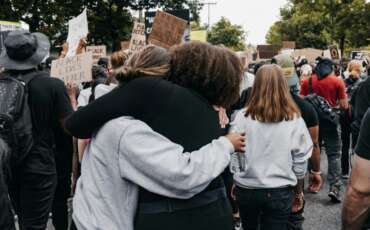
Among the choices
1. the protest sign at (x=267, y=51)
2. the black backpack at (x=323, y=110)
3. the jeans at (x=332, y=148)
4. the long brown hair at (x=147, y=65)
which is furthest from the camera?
the protest sign at (x=267, y=51)

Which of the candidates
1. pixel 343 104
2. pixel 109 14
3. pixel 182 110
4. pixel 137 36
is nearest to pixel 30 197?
pixel 182 110

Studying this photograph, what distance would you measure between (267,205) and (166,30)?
1810 mm

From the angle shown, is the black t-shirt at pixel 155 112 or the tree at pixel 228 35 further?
the tree at pixel 228 35

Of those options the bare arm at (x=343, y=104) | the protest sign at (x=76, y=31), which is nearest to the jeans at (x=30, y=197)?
the protest sign at (x=76, y=31)

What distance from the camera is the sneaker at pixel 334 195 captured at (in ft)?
20.0

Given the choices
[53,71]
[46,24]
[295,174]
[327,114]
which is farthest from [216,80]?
[46,24]

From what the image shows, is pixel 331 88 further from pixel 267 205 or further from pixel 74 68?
pixel 267 205

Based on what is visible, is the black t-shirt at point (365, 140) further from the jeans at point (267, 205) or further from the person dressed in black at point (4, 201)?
the person dressed in black at point (4, 201)

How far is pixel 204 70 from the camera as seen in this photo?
2064 mm

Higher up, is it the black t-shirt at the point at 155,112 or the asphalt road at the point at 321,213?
the black t-shirt at the point at 155,112

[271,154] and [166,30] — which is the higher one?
[166,30]

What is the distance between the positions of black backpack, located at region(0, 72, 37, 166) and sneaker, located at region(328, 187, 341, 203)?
13.4 ft

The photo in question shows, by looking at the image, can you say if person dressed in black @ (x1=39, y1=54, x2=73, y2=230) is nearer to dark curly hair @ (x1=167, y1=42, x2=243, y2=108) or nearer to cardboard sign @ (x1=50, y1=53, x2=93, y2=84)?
cardboard sign @ (x1=50, y1=53, x2=93, y2=84)

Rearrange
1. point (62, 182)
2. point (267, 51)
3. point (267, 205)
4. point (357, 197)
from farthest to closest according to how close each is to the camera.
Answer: point (267, 51)
point (62, 182)
point (267, 205)
point (357, 197)
